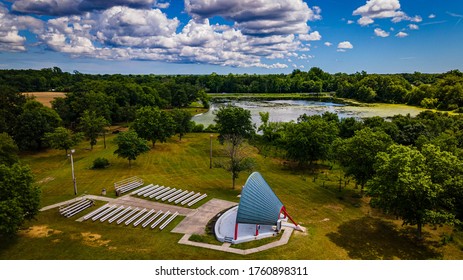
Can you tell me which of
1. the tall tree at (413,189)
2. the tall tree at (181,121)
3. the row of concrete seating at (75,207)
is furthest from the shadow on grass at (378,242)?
the tall tree at (181,121)

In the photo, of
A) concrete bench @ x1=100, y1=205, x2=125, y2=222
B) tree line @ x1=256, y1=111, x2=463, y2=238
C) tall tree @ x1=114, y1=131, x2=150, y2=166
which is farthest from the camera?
tall tree @ x1=114, y1=131, x2=150, y2=166

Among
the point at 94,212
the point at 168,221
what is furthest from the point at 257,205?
the point at 94,212

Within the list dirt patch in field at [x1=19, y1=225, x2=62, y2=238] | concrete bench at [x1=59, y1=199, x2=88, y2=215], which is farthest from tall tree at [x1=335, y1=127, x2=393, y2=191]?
dirt patch in field at [x1=19, y1=225, x2=62, y2=238]

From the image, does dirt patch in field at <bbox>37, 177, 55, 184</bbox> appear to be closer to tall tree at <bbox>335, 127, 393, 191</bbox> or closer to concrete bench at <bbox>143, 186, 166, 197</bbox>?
concrete bench at <bbox>143, 186, 166, 197</bbox>

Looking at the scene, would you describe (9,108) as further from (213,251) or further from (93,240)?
(213,251)

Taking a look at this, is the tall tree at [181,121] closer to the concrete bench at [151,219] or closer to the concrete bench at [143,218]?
the concrete bench at [143,218]

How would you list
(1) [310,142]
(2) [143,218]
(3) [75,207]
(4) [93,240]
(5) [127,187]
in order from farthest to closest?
1. (1) [310,142]
2. (5) [127,187]
3. (3) [75,207]
4. (2) [143,218]
5. (4) [93,240]

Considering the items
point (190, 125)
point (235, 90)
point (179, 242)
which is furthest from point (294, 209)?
point (235, 90)
